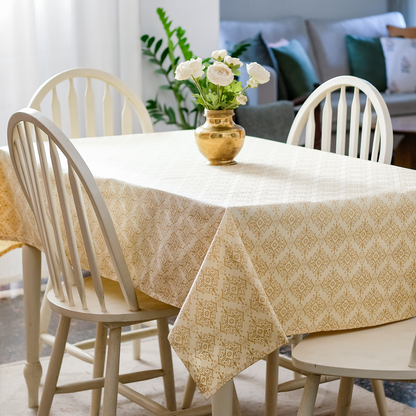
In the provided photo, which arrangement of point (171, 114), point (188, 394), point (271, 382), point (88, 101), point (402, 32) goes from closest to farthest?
point (271, 382) → point (188, 394) → point (88, 101) → point (171, 114) → point (402, 32)

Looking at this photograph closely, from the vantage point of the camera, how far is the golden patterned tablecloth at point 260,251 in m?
1.05

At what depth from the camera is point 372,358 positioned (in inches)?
42.9

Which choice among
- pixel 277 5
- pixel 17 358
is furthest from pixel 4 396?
pixel 277 5

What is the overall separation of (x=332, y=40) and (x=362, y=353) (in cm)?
423

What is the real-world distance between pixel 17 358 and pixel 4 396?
257mm

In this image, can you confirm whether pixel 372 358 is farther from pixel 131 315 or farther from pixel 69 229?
pixel 69 229

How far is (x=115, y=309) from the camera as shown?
132cm

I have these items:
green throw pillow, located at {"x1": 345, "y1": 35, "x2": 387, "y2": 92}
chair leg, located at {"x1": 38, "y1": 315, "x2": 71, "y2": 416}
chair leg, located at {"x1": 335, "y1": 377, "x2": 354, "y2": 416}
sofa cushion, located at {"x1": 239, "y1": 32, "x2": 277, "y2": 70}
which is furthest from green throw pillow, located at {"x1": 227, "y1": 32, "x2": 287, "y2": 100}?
chair leg, located at {"x1": 335, "y1": 377, "x2": 354, "y2": 416}

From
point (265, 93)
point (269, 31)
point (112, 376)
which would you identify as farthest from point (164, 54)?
point (112, 376)

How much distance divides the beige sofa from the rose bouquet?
2.97 metres

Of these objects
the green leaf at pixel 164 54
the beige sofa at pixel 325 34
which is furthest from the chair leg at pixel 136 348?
the beige sofa at pixel 325 34

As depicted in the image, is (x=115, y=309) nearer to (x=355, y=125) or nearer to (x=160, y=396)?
(x=160, y=396)

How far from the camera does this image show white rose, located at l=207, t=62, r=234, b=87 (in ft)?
4.52

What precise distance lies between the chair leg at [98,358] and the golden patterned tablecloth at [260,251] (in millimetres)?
240
